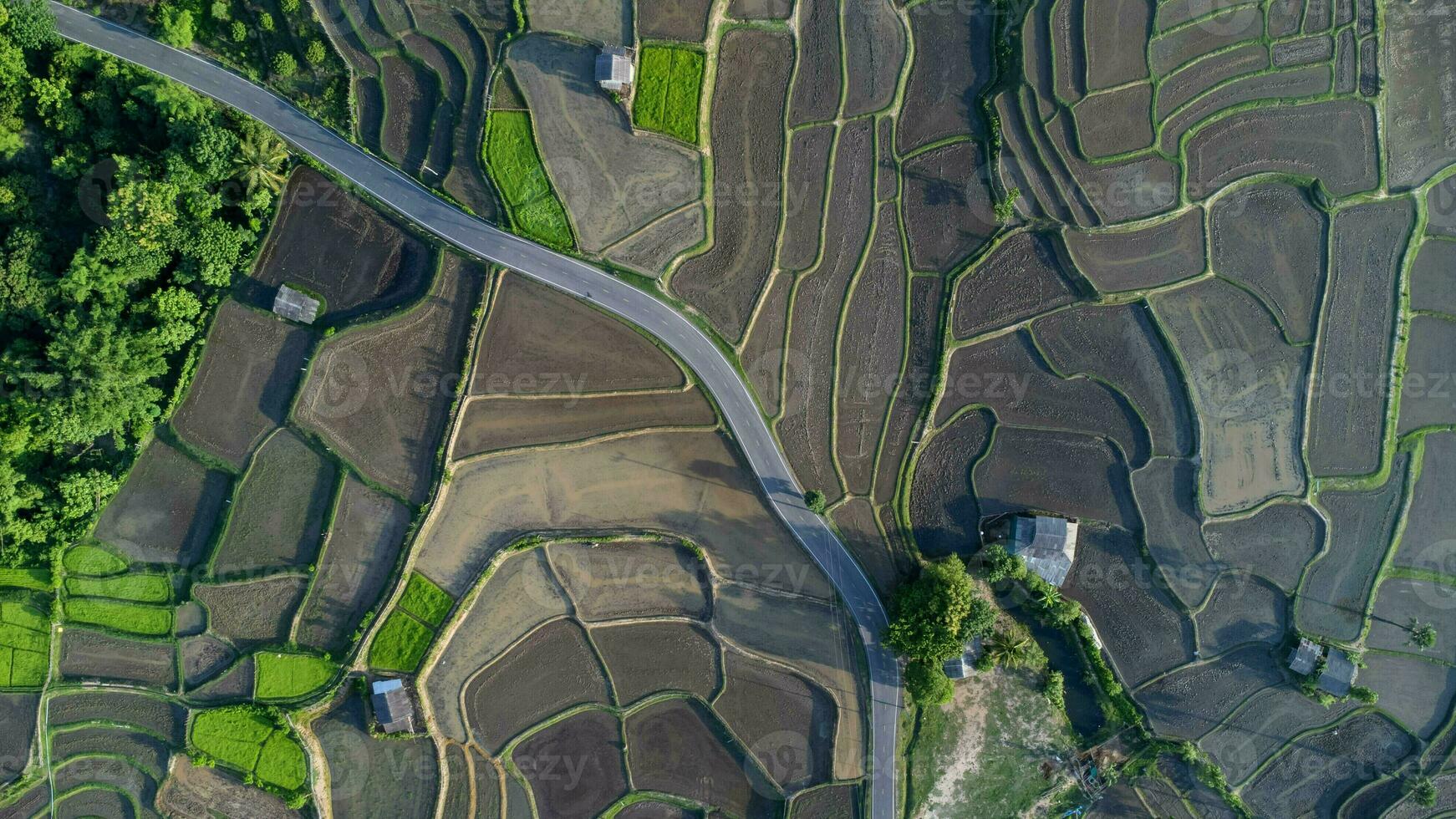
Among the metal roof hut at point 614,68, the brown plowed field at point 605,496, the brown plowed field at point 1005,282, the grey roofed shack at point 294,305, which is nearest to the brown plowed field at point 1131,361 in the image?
the brown plowed field at point 1005,282

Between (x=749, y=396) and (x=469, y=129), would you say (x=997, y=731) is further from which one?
(x=469, y=129)

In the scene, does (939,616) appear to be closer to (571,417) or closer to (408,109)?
(571,417)

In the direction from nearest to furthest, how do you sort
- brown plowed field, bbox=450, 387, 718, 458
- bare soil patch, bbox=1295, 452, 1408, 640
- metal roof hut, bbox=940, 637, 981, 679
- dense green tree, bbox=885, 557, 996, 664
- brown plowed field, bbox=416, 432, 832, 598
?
dense green tree, bbox=885, 557, 996, 664 → metal roof hut, bbox=940, 637, 981, 679 → brown plowed field, bbox=450, 387, 718, 458 → brown plowed field, bbox=416, 432, 832, 598 → bare soil patch, bbox=1295, 452, 1408, 640

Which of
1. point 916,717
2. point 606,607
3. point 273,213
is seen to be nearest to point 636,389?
point 606,607

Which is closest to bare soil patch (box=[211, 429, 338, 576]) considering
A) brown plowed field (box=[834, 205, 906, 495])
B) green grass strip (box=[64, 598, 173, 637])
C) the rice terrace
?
the rice terrace

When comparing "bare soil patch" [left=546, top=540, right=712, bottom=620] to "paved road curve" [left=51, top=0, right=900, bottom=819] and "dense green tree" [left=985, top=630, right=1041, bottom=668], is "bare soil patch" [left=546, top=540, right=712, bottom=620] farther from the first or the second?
"dense green tree" [left=985, top=630, right=1041, bottom=668]

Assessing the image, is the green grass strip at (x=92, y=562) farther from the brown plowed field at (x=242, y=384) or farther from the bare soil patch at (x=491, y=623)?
the bare soil patch at (x=491, y=623)

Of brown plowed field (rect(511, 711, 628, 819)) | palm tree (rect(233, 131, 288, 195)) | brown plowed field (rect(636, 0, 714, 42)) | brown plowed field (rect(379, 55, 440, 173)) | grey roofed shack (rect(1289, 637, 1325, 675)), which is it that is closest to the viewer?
palm tree (rect(233, 131, 288, 195))
